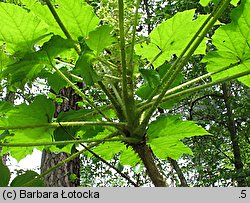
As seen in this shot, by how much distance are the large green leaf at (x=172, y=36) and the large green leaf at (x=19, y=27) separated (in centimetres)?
29

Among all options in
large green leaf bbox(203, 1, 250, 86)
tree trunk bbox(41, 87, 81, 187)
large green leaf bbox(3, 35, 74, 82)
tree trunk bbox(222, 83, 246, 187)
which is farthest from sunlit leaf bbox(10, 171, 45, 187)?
tree trunk bbox(222, 83, 246, 187)

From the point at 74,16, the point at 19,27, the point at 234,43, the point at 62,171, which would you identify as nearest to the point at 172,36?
the point at 234,43

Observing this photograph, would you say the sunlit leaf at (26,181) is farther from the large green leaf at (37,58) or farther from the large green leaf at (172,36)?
the large green leaf at (172,36)

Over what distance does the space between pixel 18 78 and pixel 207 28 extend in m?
0.42

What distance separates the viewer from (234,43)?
0.86 meters

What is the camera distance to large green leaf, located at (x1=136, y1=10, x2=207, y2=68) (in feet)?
2.96

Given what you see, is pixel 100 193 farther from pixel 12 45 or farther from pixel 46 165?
pixel 46 165

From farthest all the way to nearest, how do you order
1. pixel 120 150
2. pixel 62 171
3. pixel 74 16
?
1. pixel 62 171
2. pixel 120 150
3. pixel 74 16

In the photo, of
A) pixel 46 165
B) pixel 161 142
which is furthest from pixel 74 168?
pixel 161 142

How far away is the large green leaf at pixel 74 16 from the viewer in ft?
2.67

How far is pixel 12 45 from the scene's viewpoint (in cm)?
80

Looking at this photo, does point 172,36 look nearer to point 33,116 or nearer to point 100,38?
point 100,38

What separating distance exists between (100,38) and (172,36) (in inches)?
10.6

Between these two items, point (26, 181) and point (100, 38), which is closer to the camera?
point (100, 38)
